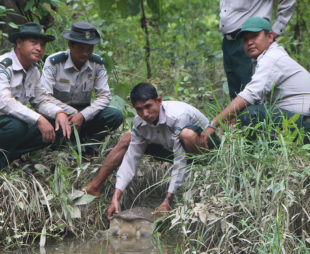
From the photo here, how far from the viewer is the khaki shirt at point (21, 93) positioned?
14.9 feet

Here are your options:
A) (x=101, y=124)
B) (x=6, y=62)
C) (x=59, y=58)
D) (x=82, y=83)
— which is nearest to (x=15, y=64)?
(x=6, y=62)

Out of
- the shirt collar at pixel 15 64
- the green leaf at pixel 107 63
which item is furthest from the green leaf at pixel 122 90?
the shirt collar at pixel 15 64

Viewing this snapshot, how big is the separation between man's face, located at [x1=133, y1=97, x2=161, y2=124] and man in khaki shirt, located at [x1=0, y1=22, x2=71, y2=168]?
762 millimetres

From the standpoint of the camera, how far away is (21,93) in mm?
4801

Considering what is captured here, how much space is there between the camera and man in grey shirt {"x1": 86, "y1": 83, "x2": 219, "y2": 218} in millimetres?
4258

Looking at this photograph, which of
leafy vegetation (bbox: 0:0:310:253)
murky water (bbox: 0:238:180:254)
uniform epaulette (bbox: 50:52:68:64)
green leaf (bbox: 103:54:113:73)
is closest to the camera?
leafy vegetation (bbox: 0:0:310:253)

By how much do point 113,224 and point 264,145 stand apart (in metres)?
1.37

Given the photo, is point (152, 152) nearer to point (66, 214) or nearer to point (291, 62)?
point (66, 214)

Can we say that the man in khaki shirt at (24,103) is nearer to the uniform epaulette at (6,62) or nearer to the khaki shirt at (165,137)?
the uniform epaulette at (6,62)

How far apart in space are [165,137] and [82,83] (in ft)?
3.71

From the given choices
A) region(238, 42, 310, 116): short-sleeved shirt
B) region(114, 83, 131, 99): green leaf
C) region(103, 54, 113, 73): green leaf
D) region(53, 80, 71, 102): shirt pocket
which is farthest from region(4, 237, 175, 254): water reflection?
region(103, 54, 113, 73): green leaf

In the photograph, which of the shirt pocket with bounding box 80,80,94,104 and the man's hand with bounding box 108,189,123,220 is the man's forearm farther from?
the shirt pocket with bounding box 80,80,94,104

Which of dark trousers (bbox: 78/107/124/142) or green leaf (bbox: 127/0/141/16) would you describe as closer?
dark trousers (bbox: 78/107/124/142)

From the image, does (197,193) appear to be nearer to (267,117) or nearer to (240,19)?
(267,117)
